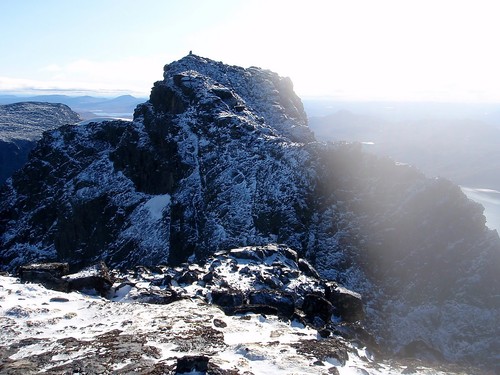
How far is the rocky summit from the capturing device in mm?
45062

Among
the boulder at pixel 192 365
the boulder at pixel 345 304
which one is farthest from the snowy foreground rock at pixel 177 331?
the boulder at pixel 345 304

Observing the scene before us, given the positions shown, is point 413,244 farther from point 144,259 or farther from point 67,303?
point 67,303

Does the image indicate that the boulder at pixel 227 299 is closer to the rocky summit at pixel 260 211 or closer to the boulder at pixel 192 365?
the rocky summit at pixel 260 211

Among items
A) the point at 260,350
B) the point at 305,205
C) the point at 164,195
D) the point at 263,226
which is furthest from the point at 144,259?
the point at 260,350

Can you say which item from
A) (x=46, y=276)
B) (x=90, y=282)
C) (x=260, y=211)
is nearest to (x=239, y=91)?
(x=260, y=211)

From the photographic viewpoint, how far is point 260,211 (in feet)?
190

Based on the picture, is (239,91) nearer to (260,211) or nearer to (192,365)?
(260,211)

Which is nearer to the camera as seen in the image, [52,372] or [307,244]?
[52,372]

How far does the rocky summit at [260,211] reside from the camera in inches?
1774

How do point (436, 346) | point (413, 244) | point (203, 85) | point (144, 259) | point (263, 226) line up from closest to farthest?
point (436, 346) < point (413, 244) < point (263, 226) < point (144, 259) < point (203, 85)

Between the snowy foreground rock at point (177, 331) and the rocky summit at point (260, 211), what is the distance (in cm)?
150

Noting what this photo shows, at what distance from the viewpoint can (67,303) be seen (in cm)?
2358

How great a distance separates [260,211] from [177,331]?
38039mm

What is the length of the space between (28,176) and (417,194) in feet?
261
